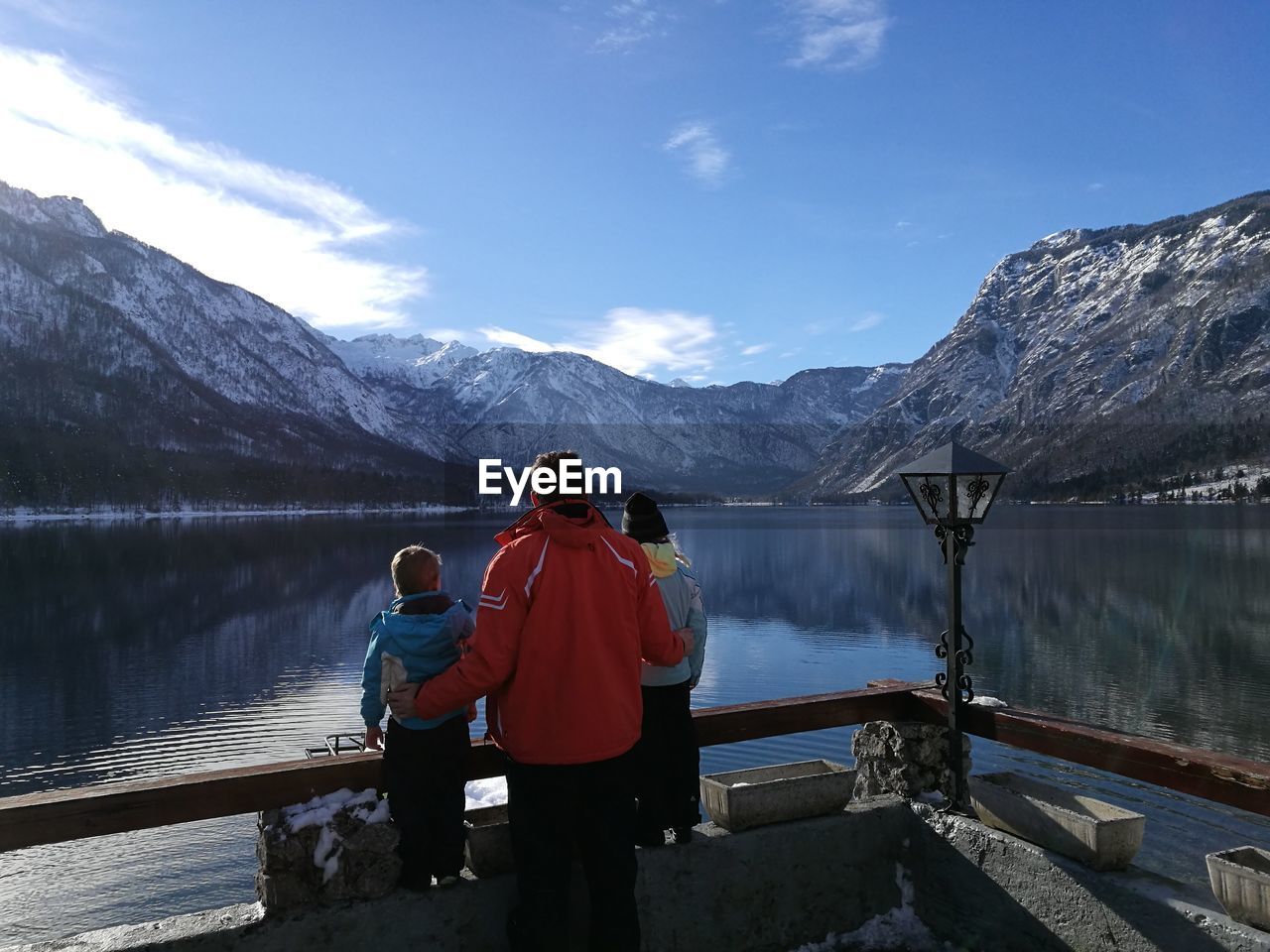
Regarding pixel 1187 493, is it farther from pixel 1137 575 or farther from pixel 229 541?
pixel 229 541

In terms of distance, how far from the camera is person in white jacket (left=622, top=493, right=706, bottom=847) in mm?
4844

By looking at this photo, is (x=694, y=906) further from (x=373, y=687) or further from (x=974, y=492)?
(x=974, y=492)

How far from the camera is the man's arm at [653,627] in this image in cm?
439

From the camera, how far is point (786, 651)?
31.2m

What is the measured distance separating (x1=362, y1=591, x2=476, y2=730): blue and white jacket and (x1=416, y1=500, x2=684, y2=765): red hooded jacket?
0.28 meters

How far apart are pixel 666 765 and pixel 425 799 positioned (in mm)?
1324

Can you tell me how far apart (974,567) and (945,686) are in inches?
2192

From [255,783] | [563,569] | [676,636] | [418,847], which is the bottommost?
[418,847]

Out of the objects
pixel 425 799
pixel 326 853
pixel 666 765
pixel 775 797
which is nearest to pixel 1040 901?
pixel 775 797

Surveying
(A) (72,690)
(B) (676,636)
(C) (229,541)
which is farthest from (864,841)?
(C) (229,541)

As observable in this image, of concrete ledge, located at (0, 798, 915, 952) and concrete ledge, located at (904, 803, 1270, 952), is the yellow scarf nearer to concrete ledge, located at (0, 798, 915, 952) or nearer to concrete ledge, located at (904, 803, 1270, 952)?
concrete ledge, located at (0, 798, 915, 952)

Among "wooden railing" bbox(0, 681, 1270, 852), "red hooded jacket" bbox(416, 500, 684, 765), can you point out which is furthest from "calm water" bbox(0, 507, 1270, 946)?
"red hooded jacket" bbox(416, 500, 684, 765)

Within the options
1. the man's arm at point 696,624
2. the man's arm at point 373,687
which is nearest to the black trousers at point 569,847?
the man's arm at point 373,687

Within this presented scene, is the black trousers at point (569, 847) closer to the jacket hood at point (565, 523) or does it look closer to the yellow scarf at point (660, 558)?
the jacket hood at point (565, 523)
